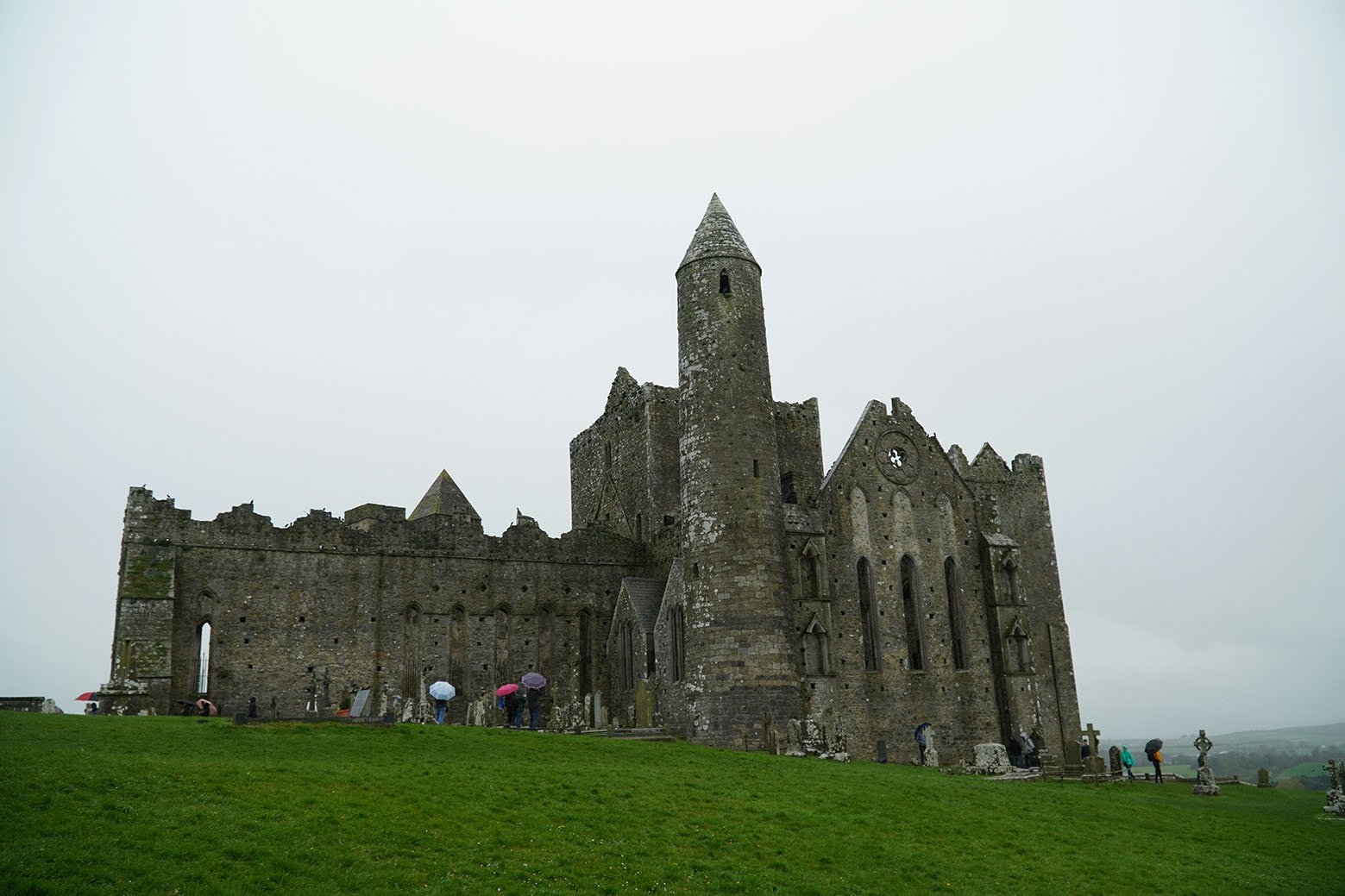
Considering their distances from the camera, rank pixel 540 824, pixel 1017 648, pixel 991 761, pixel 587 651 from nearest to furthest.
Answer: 1. pixel 540 824
2. pixel 991 761
3. pixel 1017 648
4. pixel 587 651

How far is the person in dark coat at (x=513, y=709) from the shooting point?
1281 inches

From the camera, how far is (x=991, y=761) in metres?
31.4

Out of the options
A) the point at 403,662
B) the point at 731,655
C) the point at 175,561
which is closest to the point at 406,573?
the point at 403,662

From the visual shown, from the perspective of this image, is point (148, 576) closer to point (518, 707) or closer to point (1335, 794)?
point (518, 707)

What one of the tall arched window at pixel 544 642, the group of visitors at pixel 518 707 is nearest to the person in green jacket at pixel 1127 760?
the group of visitors at pixel 518 707

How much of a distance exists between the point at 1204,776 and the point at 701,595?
16.0 metres

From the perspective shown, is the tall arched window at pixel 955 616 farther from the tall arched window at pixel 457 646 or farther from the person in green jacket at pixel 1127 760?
the tall arched window at pixel 457 646

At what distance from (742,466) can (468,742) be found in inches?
538

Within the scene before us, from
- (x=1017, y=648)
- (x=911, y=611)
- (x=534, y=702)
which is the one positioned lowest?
(x=534, y=702)

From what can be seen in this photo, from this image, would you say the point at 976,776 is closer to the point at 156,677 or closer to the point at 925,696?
the point at 925,696

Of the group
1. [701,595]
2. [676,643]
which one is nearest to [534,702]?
[676,643]

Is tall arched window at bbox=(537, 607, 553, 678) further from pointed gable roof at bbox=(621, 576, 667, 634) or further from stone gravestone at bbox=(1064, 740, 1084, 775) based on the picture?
stone gravestone at bbox=(1064, 740, 1084, 775)

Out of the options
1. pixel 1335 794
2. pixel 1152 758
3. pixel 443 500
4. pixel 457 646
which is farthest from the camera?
pixel 443 500

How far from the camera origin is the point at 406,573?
1524 inches
